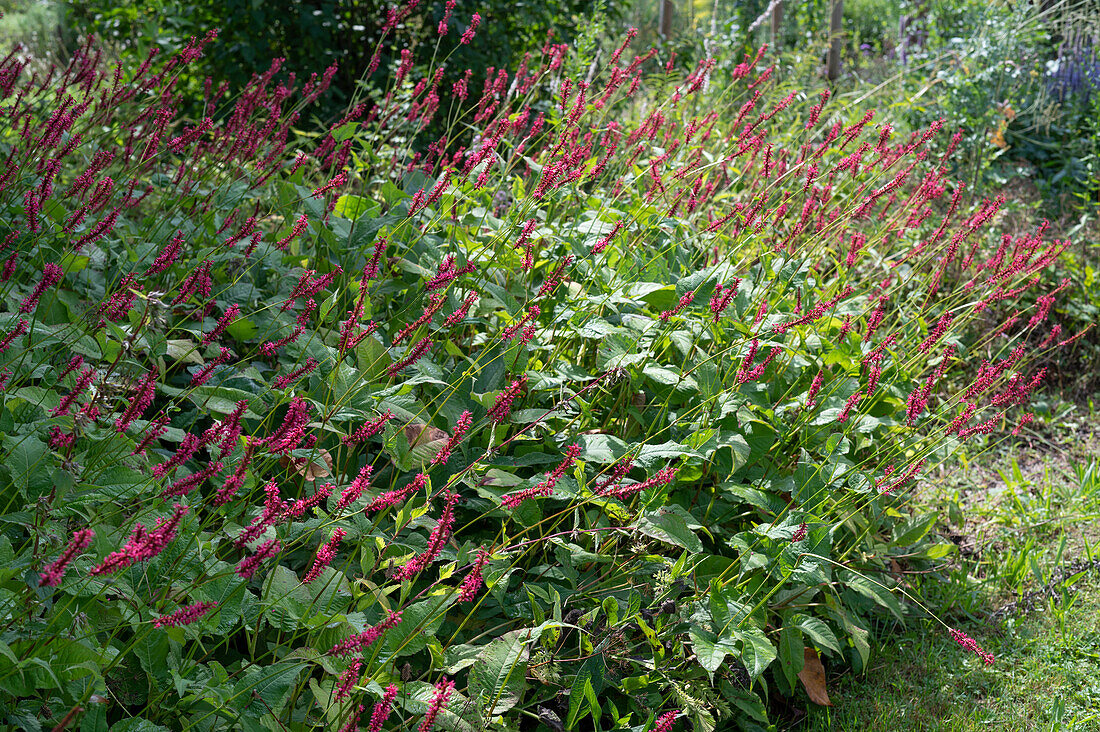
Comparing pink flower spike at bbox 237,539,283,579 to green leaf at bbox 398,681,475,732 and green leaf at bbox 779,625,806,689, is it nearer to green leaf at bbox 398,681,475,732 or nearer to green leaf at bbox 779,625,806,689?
green leaf at bbox 398,681,475,732

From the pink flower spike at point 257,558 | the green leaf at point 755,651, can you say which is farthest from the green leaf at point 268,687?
the green leaf at point 755,651

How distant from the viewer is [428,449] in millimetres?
2053

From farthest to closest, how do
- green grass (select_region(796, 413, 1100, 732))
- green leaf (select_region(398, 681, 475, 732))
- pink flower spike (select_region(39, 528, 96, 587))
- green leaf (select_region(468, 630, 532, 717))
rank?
green grass (select_region(796, 413, 1100, 732))
green leaf (select_region(468, 630, 532, 717))
green leaf (select_region(398, 681, 475, 732))
pink flower spike (select_region(39, 528, 96, 587))

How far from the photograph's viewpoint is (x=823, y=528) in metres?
2.21

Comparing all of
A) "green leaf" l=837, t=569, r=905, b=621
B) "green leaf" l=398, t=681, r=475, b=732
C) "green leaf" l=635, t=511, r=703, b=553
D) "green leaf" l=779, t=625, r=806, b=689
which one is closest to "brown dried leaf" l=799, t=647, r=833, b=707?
"green leaf" l=779, t=625, r=806, b=689

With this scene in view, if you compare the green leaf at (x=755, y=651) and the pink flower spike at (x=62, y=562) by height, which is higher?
the pink flower spike at (x=62, y=562)

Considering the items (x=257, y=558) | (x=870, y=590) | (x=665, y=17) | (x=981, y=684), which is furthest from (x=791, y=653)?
(x=665, y=17)

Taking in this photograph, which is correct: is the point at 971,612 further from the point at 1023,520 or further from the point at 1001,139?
the point at 1001,139

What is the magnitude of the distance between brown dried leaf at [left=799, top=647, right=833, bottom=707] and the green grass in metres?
0.07

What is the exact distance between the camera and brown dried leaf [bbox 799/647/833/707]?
93.1 inches

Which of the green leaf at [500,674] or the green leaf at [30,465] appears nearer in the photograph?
the green leaf at [30,465]

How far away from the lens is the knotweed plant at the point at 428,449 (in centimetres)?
157

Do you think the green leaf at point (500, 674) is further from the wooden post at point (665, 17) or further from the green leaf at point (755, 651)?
the wooden post at point (665, 17)

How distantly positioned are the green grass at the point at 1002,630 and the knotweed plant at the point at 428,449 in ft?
0.65
